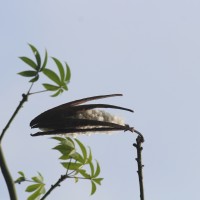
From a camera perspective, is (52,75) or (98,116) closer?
(98,116)

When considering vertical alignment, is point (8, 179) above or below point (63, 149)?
below

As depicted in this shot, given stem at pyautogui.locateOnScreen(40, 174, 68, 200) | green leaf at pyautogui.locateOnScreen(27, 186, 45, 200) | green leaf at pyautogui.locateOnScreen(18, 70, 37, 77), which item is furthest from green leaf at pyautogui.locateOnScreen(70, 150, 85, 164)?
green leaf at pyautogui.locateOnScreen(18, 70, 37, 77)

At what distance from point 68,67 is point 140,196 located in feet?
3.80

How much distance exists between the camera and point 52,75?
2.59 m

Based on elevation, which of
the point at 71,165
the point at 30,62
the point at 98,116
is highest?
the point at 30,62

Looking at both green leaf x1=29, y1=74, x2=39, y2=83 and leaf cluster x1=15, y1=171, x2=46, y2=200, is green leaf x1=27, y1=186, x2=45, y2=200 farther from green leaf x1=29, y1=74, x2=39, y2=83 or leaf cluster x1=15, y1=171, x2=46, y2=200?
green leaf x1=29, y1=74, x2=39, y2=83

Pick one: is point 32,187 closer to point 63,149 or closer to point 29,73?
point 63,149

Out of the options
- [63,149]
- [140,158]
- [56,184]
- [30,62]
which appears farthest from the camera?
[63,149]

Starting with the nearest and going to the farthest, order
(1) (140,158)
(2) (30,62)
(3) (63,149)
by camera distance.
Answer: (1) (140,158), (2) (30,62), (3) (63,149)

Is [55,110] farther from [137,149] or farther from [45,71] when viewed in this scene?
[137,149]

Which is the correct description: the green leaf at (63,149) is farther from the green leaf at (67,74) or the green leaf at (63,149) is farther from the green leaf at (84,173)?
the green leaf at (67,74)

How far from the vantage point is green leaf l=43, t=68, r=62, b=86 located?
8.43ft

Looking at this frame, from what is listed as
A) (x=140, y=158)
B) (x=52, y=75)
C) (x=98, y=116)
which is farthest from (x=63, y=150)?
(x=140, y=158)

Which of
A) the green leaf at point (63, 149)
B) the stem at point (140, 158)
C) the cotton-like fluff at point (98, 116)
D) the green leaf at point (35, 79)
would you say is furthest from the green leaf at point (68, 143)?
the stem at point (140, 158)
